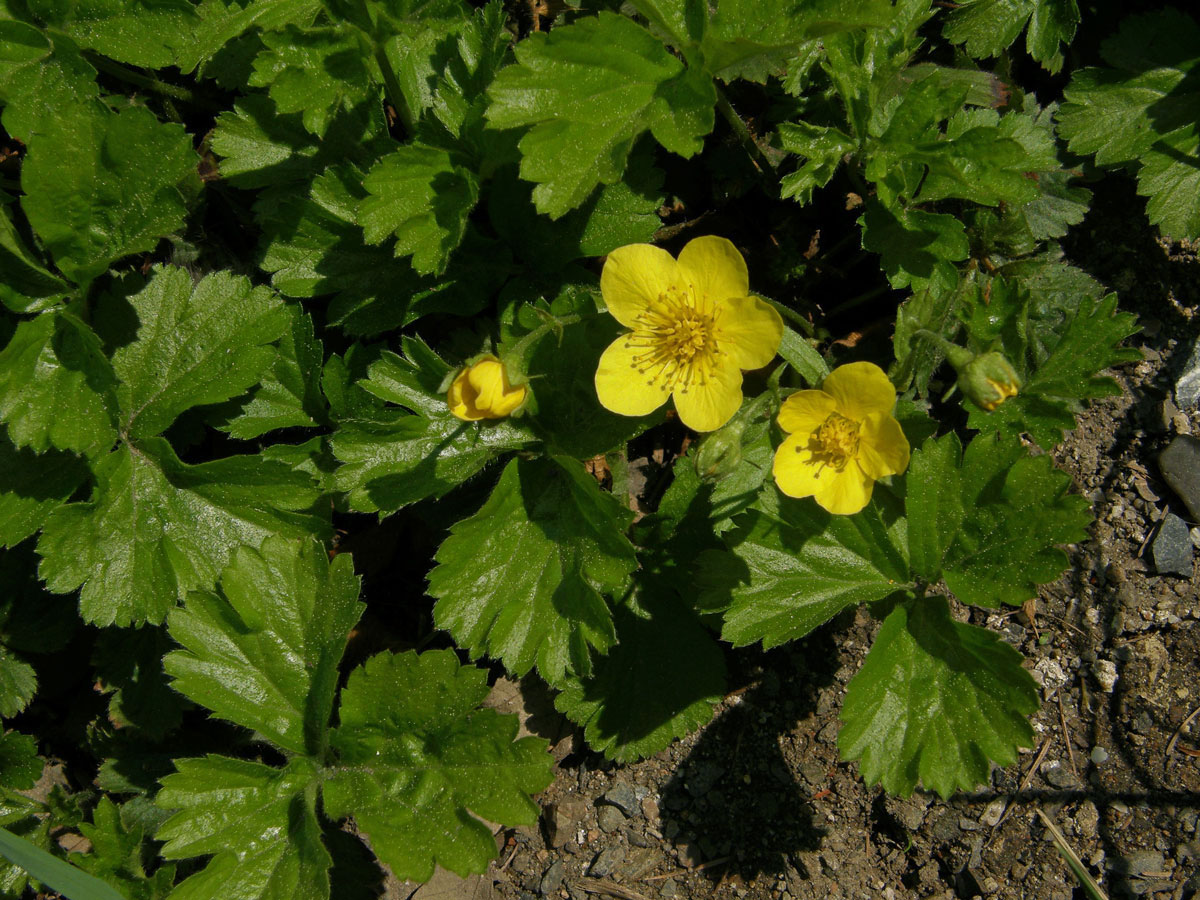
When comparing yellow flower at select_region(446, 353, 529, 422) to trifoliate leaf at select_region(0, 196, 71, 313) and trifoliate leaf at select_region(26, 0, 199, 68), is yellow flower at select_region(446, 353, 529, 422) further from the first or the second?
trifoliate leaf at select_region(26, 0, 199, 68)

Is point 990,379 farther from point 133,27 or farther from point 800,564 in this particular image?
point 133,27

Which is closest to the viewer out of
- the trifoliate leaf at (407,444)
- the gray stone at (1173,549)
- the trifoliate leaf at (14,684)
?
the trifoliate leaf at (407,444)

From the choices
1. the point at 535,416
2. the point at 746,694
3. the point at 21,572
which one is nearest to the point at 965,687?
the point at 746,694

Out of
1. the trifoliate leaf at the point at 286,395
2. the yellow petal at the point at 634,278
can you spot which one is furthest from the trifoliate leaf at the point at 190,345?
the yellow petal at the point at 634,278

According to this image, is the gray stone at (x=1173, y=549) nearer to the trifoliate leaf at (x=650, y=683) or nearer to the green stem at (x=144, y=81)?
the trifoliate leaf at (x=650, y=683)

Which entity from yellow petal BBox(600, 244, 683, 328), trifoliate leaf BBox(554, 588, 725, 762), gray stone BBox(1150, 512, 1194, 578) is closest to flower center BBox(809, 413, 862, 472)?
yellow petal BBox(600, 244, 683, 328)

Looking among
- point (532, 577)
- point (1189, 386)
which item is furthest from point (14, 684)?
point (1189, 386)
